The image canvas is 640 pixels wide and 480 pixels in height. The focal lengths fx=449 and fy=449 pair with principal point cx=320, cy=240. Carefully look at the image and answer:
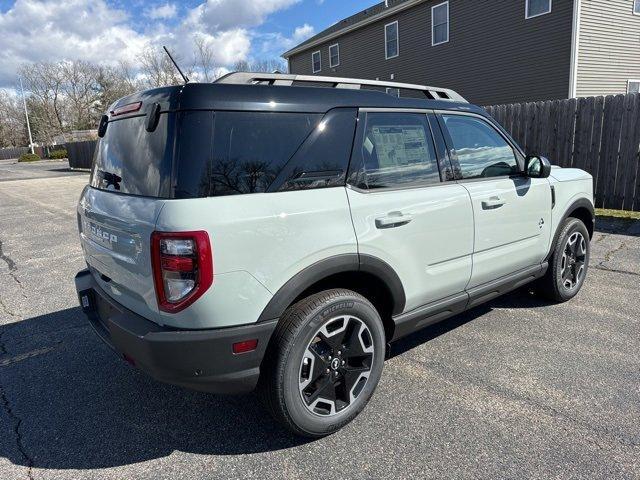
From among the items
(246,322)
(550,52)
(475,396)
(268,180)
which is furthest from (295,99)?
(550,52)

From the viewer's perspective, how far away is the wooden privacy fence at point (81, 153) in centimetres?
2850

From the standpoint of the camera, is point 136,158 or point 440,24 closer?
point 136,158

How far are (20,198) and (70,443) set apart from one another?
51.2ft

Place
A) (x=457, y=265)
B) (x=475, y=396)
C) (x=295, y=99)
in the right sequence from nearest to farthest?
(x=295, y=99) < (x=475, y=396) < (x=457, y=265)

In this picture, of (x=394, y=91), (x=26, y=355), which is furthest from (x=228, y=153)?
(x=26, y=355)

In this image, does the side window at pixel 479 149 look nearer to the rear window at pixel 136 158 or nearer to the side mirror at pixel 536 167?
the side mirror at pixel 536 167

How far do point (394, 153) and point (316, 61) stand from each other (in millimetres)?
24345

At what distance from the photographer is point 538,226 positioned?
376 centimetres

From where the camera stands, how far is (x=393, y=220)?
2.63 meters

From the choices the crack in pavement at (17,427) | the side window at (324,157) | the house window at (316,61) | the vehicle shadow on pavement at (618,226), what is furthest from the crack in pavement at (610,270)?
the house window at (316,61)

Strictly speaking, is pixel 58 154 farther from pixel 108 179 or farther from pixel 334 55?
pixel 108 179

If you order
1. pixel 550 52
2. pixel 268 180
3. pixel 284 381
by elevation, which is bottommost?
pixel 284 381

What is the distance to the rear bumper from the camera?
2.07 m

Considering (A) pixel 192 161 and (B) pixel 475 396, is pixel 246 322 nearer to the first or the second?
(A) pixel 192 161
